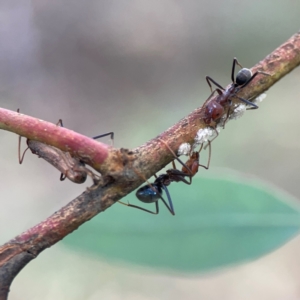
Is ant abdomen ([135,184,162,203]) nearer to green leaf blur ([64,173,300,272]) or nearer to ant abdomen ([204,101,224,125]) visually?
green leaf blur ([64,173,300,272])

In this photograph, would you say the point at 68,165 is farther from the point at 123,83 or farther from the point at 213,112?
the point at 123,83

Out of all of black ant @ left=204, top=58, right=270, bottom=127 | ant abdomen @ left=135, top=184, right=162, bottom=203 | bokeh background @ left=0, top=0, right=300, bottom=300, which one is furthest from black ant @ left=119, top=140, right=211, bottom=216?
bokeh background @ left=0, top=0, right=300, bottom=300

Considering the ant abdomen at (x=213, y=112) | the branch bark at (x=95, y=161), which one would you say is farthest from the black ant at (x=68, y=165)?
the ant abdomen at (x=213, y=112)

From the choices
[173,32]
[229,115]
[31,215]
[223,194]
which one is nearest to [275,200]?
[223,194]

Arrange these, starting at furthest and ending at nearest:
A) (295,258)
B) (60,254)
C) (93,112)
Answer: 1. (93,112)
2. (60,254)
3. (295,258)

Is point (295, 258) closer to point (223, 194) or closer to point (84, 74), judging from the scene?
point (223, 194)

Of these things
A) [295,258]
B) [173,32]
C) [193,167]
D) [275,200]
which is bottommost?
[295,258]

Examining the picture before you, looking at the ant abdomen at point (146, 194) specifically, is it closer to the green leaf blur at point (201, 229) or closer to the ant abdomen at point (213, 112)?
the green leaf blur at point (201, 229)
